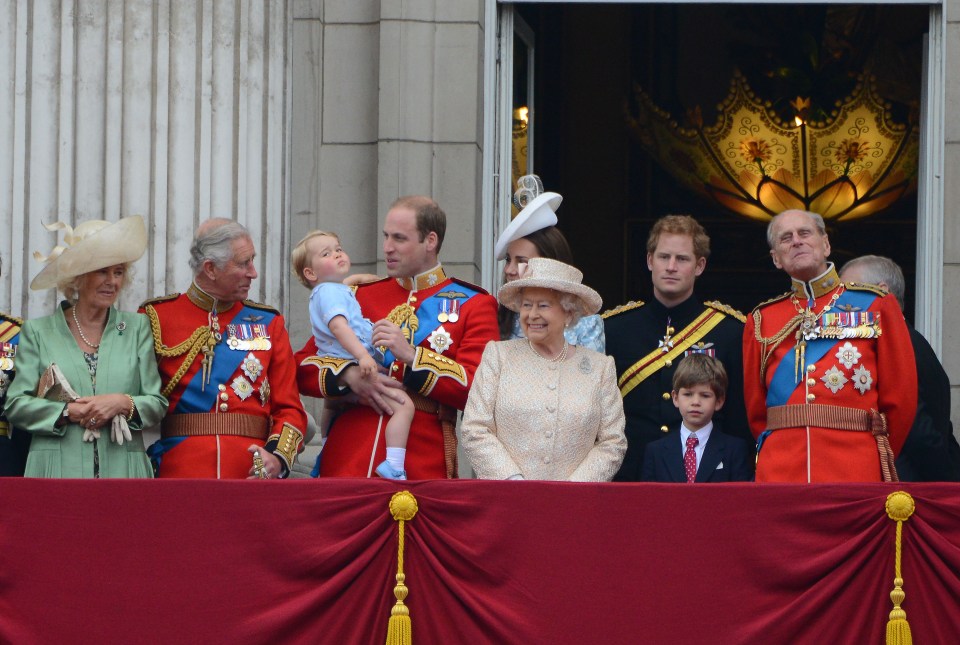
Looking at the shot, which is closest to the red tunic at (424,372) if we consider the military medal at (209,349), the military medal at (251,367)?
the military medal at (251,367)

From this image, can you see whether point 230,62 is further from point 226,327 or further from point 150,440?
point 226,327

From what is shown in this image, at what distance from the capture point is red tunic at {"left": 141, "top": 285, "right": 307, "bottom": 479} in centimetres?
722

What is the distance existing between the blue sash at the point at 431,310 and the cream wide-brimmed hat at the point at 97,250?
1.07 meters

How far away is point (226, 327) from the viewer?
24.4 ft

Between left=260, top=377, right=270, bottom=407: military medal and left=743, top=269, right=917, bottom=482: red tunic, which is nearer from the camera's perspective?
left=743, top=269, right=917, bottom=482: red tunic

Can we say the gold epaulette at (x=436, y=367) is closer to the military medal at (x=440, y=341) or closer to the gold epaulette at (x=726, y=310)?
the military medal at (x=440, y=341)

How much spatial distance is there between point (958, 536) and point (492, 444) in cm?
165

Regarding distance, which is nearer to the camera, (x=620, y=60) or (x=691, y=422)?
(x=691, y=422)

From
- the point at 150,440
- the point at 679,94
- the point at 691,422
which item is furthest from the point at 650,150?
the point at 691,422

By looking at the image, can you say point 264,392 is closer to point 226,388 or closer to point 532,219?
point 226,388

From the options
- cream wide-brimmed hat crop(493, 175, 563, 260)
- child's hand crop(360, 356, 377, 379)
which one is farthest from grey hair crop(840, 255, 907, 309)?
child's hand crop(360, 356, 377, 379)

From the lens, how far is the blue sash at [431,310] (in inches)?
295

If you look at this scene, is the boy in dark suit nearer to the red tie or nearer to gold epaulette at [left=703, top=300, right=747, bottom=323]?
the red tie

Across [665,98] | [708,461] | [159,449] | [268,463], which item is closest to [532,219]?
[708,461]
